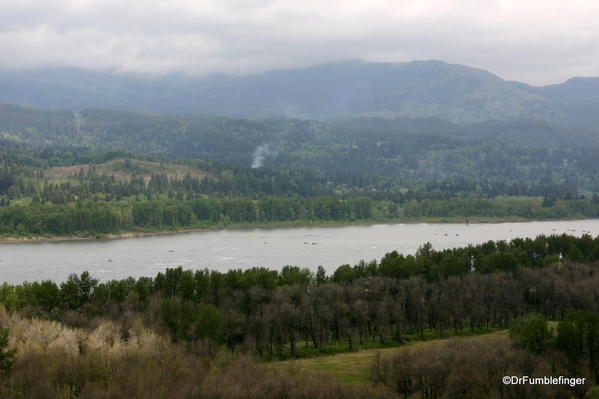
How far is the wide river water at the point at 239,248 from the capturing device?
360 ft

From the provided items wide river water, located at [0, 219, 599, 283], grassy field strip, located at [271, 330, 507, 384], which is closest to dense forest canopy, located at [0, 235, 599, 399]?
grassy field strip, located at [271, 330, 507, 384]

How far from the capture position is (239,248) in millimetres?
136875

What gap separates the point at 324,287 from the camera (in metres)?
73.9

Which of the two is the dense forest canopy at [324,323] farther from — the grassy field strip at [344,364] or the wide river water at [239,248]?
the wide river water at [239,248]

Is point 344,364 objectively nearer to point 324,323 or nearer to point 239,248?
point 324,323

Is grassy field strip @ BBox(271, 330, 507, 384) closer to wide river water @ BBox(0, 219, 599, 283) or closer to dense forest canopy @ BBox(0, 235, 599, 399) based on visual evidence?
dense forest canopy @ BBox(0, 235, 599, 399)

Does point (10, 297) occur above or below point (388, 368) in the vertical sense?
above

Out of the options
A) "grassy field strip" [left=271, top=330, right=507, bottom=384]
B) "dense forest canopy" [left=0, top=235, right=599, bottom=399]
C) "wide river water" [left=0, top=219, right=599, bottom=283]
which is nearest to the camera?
"dense forest canopy" [left=0, top=235, right=599, bottom=399]

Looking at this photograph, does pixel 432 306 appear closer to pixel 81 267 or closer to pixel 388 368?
pixel 388 368

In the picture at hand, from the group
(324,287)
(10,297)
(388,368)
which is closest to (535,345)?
(388,368)

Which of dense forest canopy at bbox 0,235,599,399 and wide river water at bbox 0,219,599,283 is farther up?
wide river water at bbox 0,219,599,283

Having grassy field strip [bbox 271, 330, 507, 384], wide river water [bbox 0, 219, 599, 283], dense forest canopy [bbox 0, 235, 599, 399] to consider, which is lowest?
grassy field strip [bbox 271, 330, 507, 384]

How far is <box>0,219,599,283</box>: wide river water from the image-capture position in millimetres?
109812

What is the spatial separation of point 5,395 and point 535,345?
129 ft
